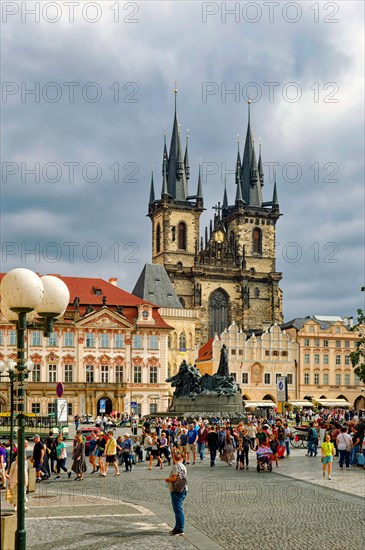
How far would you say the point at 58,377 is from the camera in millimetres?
62656

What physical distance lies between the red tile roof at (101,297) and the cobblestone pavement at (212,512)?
1712 inches

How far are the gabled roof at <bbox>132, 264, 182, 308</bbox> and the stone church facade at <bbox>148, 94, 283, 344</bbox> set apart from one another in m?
10.2

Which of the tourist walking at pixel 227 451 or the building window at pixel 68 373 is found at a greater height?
the building window at pixel 68 373

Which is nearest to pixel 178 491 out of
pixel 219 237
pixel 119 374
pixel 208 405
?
pixel 208 405

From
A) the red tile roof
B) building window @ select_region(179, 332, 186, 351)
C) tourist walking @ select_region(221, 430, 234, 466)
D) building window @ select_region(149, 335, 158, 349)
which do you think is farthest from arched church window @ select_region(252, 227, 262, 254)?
tourist walking @ select_region(221, 430, 234, 466)

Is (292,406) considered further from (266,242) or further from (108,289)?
(266,242)

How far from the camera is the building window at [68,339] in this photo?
63.1 meters

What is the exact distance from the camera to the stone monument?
40.3 metres

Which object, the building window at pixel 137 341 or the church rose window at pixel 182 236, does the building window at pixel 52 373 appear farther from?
the church rose window at pixel 182 236

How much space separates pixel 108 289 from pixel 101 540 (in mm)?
56217

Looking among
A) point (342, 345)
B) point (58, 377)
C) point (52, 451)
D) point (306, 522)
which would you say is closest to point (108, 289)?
point (58, 377)

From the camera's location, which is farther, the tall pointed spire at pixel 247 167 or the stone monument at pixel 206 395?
the tall pointed spire at pixel 247 167

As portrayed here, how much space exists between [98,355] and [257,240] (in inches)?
1748

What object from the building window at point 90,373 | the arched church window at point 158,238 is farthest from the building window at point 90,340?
the arched church window at point 158,238
